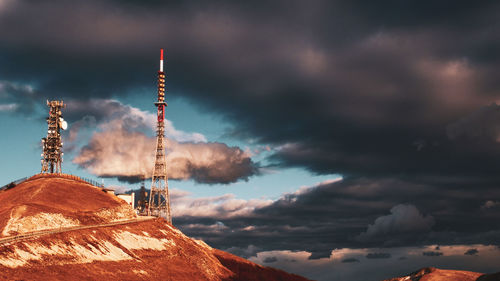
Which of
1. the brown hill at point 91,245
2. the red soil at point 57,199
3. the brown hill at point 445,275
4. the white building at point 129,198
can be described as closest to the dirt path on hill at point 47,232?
the brown hill at point 91,245

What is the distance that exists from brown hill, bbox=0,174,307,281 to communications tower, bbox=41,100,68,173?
38.3 ft

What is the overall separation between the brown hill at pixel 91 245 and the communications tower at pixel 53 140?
11.7m

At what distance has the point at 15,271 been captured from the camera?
50.8 m

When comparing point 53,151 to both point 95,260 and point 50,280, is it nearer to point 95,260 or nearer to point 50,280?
point 95,260

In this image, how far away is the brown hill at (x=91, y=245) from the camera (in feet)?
188

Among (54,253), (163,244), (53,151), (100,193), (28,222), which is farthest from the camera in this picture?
(53,151)

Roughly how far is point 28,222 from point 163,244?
25.2 meters

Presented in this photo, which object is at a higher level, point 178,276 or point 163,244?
point 163,244

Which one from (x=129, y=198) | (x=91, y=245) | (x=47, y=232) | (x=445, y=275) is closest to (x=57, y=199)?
(x=47, y=232)

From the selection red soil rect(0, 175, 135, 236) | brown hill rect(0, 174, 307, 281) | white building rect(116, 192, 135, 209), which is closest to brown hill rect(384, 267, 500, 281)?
brown hill rect(0, 174, 307, 281)

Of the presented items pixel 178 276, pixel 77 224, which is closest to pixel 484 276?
pixel 178 276

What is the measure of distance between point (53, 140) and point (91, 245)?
4924 centimetres

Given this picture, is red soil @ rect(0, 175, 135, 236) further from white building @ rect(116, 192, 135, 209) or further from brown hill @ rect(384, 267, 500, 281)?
brown hill @ rect(384, 267, 500, 281)

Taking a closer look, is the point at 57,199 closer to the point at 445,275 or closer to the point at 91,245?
the point at 91,245
